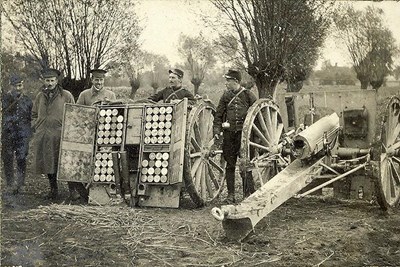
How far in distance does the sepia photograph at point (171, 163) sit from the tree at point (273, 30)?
8.07ft

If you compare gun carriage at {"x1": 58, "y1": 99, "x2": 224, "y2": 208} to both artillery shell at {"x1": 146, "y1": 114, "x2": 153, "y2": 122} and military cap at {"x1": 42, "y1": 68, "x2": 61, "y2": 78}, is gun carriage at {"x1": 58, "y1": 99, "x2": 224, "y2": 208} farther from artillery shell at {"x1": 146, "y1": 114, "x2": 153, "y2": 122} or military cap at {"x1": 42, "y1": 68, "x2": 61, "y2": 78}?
military cap at {"x1": 42, "y1": 68, "x2": 61, "y2": 78}

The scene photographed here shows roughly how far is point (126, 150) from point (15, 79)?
212 centimetres

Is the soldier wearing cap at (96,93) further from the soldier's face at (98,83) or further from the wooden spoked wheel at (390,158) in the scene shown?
the wooden spoked wheel at (390,158)

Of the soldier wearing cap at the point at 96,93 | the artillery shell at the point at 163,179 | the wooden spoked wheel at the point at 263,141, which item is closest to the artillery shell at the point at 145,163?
the artillery shell at the point at 163,179

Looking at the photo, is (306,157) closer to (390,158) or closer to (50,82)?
(390,158)

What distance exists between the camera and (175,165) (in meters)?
5.76

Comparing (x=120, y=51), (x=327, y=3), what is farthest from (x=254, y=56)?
(x=120, y=51)

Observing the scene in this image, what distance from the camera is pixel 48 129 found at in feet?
21.6

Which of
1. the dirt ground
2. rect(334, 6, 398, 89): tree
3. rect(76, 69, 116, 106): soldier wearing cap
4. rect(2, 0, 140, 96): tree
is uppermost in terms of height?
rect(334, 6, 398, 89): tree

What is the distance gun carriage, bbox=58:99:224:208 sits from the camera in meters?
5.79

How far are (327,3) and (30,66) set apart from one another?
6907 mm

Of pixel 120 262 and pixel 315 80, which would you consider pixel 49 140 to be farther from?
pixel 315 80

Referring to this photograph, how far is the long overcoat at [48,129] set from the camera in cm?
650

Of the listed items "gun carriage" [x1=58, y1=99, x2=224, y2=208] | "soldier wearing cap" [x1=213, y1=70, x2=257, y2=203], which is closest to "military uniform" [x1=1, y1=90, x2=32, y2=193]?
"gun carriage" [x1=58, y1=99, x2=224, y2=208]
